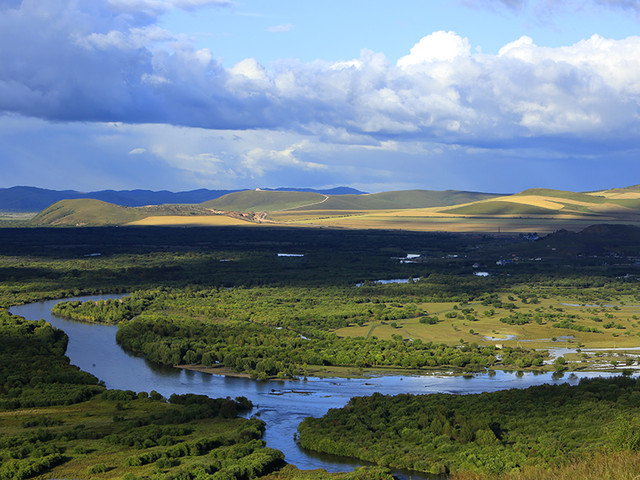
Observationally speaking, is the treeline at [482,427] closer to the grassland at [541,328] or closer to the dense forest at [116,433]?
the dense forest at [116,433]

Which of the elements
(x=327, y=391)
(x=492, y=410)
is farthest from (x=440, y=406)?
(x=327, y=391)

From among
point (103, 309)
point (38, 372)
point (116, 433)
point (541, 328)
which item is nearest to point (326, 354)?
point (38, 372)

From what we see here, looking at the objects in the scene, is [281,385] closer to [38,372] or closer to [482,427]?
[38,372]

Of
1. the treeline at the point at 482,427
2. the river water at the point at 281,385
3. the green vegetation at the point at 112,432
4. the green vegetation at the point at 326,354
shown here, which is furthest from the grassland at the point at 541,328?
the green vegetation at the point at 112,432

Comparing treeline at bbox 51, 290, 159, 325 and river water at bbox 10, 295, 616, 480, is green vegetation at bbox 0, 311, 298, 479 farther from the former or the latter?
treeline at bbox 51, 290, 159, 325

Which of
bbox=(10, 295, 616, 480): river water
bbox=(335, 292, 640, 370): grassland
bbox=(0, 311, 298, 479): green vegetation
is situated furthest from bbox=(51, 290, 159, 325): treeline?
bbox=(0, 311, 298, 479): green vegetation

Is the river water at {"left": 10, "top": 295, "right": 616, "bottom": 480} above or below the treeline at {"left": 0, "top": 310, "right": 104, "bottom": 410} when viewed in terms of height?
below

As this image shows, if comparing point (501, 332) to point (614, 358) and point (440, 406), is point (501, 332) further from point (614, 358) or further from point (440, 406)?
point (440, 406)
